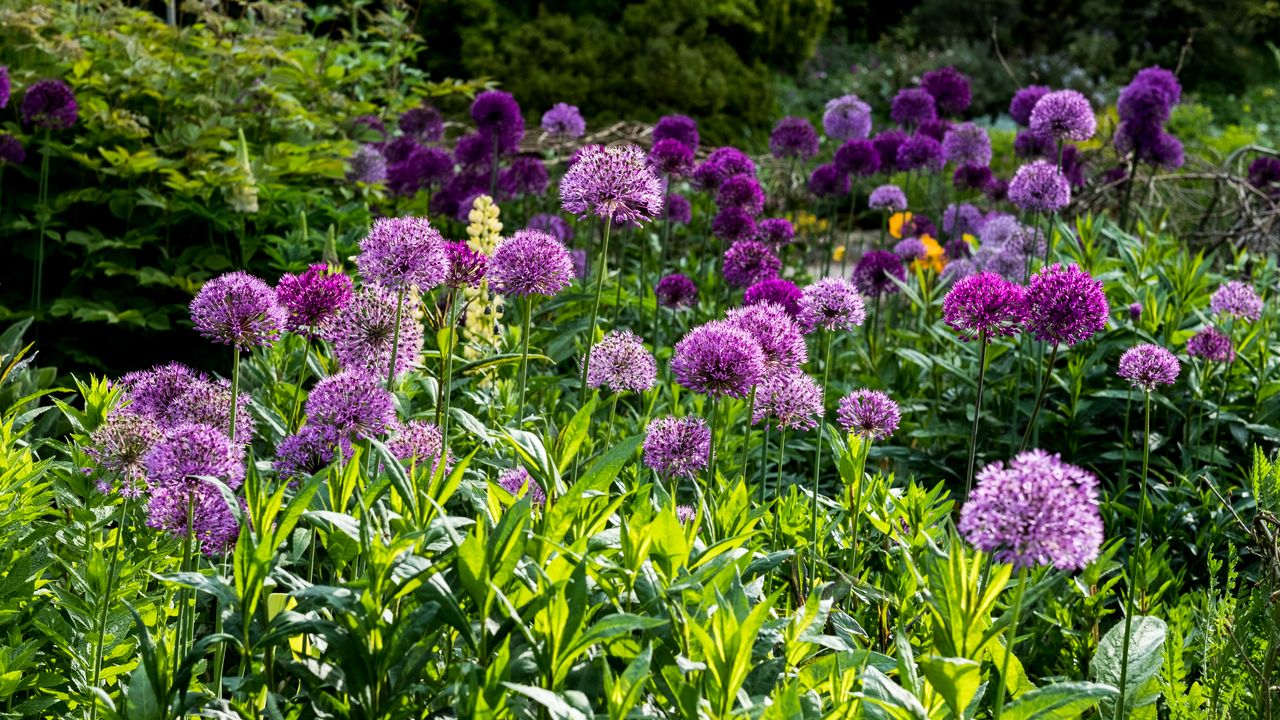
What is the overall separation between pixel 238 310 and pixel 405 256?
0.32 metres

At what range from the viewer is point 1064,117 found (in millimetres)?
4043

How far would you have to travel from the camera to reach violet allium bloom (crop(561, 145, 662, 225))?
2.35m

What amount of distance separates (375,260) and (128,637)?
83 cm

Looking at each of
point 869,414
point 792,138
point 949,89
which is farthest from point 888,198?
point 869,414

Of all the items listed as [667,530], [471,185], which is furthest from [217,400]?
[471,185]

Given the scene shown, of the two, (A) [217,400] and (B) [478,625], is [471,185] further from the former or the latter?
(B) [478,625]

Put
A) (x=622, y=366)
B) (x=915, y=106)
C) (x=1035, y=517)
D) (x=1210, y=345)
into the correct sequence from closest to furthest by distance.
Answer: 1. (x=1035, y=517)
2. (x=622, y=366)
3. (x=1210, y=345)
4. (x=915, y=106)

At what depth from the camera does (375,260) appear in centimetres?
221

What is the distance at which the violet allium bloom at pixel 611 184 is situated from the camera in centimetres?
235

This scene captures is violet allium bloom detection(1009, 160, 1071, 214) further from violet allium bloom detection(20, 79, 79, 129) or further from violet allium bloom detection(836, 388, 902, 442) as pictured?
violet allium bloom detection(20, 79, 79, 129)

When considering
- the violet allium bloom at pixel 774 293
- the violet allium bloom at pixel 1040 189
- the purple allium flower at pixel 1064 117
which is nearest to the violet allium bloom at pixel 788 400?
the violet allium bloom at pixel 774 293

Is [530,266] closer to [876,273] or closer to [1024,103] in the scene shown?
[876,273]

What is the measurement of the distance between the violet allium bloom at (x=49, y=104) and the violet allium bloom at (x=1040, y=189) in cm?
349

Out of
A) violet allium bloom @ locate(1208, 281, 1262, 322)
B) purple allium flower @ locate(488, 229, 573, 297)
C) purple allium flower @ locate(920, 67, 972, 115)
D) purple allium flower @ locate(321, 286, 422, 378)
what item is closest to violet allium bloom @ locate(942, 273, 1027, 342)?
purple allium flower @ locate(488, 229, 573, 297)
